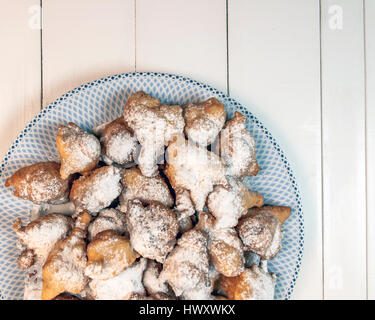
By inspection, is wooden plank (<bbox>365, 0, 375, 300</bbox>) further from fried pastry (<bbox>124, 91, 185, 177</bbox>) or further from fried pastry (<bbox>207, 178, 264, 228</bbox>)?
fried pastry (<bbox>124, 91, 185, 177</bbox>)

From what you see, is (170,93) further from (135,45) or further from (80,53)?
(80,53)

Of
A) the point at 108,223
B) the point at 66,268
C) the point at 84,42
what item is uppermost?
the point at 84,42

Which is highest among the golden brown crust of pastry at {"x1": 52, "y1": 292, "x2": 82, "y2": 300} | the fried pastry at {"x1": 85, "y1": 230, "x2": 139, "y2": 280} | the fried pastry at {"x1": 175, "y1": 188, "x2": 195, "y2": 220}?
the fried pastry at {"x1": 175, "y1": 188, "x2": 195, "y2": 220}

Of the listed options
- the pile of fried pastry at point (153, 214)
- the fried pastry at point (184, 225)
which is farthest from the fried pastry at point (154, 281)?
the fried pastry at point (184, 225)

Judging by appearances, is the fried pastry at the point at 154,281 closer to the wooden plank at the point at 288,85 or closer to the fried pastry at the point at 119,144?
the fried pastry at the point at 119,144

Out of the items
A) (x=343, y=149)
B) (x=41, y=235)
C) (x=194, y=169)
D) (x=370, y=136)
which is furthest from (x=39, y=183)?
(x=370, y=136)

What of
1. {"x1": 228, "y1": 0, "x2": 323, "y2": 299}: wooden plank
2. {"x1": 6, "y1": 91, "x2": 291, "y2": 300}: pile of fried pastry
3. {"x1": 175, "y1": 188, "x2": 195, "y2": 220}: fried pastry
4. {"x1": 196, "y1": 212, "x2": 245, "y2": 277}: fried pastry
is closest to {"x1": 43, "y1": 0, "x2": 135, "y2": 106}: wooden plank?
{"x1": 6, "y1": 91, "x2": 291, "y2": 300}: pile of fried pastry

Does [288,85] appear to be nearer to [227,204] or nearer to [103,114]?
[227,204]
